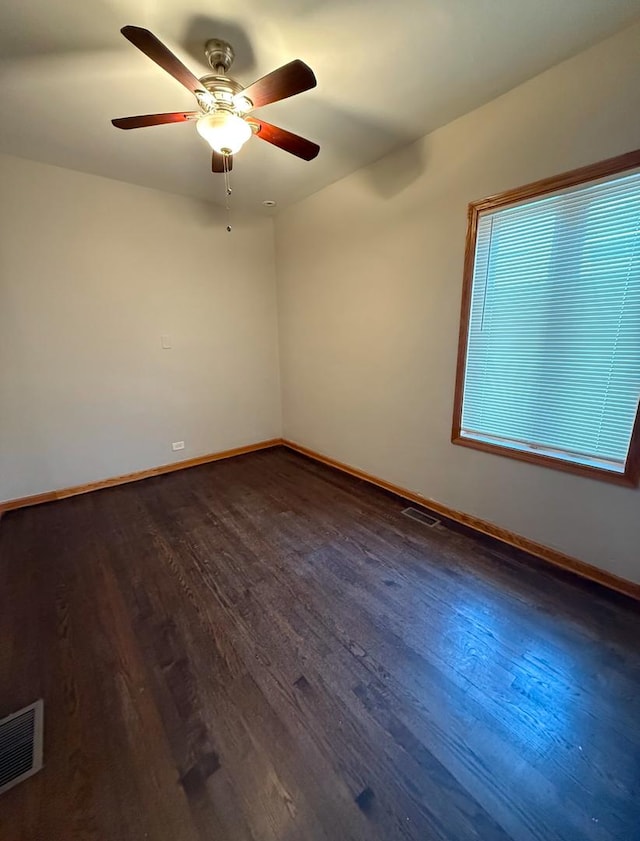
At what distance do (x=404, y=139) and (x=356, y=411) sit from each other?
2063 millimetres

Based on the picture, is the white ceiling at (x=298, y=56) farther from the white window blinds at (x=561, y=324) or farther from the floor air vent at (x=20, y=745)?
the floor air vent at (x=20, y=745)

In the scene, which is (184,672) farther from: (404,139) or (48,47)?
(404,139)

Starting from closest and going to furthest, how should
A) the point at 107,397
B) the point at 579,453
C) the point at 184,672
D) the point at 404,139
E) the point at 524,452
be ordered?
the point at 184,672
the point at 579,453
the point at 524,452
the point at 404,139
the point at 107,397

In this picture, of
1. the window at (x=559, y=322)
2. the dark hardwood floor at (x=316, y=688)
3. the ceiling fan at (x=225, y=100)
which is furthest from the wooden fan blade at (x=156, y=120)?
the dark hardwood floor at (x=316, y=688)

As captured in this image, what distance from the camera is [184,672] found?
1.40m

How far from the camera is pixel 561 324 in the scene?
1.85 metres

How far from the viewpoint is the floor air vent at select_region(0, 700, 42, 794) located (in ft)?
3.50

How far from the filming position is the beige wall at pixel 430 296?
167 cm

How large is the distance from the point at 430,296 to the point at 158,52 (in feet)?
6.17

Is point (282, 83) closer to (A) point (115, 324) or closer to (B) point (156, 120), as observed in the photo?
(B) point (156, 120)

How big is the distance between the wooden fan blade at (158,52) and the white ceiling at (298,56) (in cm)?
27

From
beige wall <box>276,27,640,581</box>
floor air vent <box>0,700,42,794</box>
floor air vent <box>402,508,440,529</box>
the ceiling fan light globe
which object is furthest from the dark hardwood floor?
the ceiling fan light globe

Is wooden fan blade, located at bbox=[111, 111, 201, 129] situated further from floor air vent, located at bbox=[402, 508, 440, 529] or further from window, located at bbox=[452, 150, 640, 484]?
floor air vent, located at bbox=[402, 508, 440, 529]

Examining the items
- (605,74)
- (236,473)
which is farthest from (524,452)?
(236,473)
